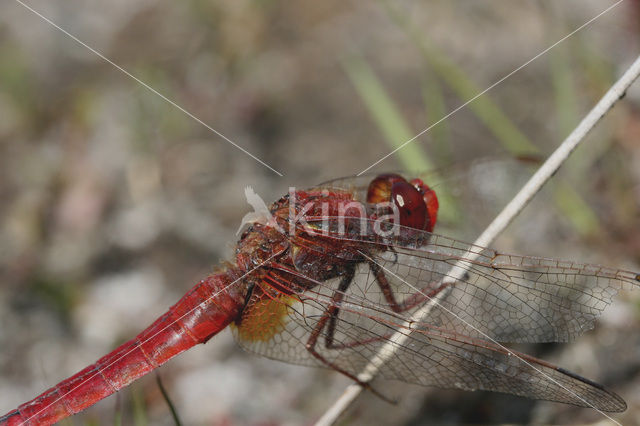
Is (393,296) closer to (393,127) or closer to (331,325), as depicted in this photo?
(331,325)

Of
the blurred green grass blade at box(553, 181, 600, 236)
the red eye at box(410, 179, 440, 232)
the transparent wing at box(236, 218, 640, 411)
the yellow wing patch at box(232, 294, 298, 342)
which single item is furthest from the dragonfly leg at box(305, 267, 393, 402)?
the blurred green grass blade at box(553, 181, 600, 236)

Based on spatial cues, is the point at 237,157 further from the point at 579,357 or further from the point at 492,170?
the point at 579,357

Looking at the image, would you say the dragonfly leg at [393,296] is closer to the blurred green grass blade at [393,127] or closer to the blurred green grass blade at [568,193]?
the blurred green grass blade at [393,127]

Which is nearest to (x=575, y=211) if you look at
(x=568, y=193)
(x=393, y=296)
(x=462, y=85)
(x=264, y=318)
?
(x=568, y=193)

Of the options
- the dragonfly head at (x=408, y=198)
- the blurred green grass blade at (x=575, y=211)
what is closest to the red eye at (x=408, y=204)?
the dragonfly head at (x=408, y=198)

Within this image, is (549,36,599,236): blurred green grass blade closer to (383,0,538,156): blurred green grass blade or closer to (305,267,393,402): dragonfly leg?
(383,0,538,156): blurred green grass blade
